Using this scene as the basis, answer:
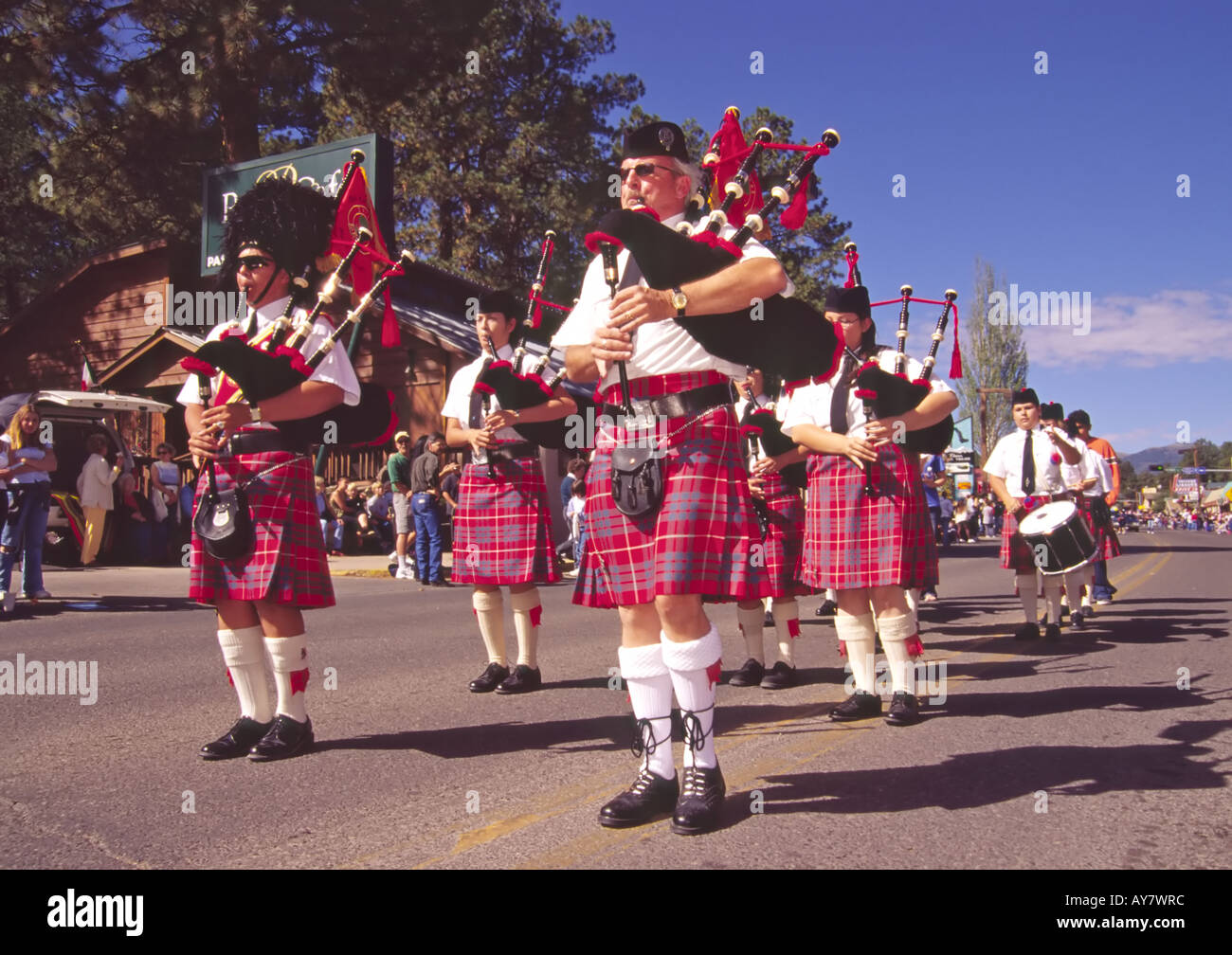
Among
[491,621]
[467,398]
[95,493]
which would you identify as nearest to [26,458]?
[95,493]

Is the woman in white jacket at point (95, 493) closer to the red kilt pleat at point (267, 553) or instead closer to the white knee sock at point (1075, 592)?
the red kilt pleat at point (267, 553)

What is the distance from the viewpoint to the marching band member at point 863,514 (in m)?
4.59

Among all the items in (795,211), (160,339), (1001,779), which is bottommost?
(1001,779)

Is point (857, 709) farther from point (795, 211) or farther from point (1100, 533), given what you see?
point (1100, 533)

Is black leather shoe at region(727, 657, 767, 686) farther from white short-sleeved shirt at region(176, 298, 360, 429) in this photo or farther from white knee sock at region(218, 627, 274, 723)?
white short-sleeved shirt at region(176, 298, 360, 429)

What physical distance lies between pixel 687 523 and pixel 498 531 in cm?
251

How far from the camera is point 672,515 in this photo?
3.09 m

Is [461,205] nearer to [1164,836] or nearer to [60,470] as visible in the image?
[60,470]

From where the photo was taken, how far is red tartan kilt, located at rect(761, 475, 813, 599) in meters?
5.99

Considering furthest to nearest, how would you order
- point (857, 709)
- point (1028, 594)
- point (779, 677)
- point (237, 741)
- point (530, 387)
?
point (1028, 594), point (779, 677), point (530, 387), point (857, 709), point (237, 741)

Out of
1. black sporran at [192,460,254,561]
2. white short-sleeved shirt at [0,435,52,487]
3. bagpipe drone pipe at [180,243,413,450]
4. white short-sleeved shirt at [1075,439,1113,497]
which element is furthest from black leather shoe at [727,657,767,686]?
white short-sleeved shirt at [0,435,52,487]

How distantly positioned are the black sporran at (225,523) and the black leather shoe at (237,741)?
2.18 ft

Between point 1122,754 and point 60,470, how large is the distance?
15.7 m

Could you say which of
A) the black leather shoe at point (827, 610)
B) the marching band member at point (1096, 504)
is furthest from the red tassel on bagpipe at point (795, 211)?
the marching band member at point (1096, 504)
